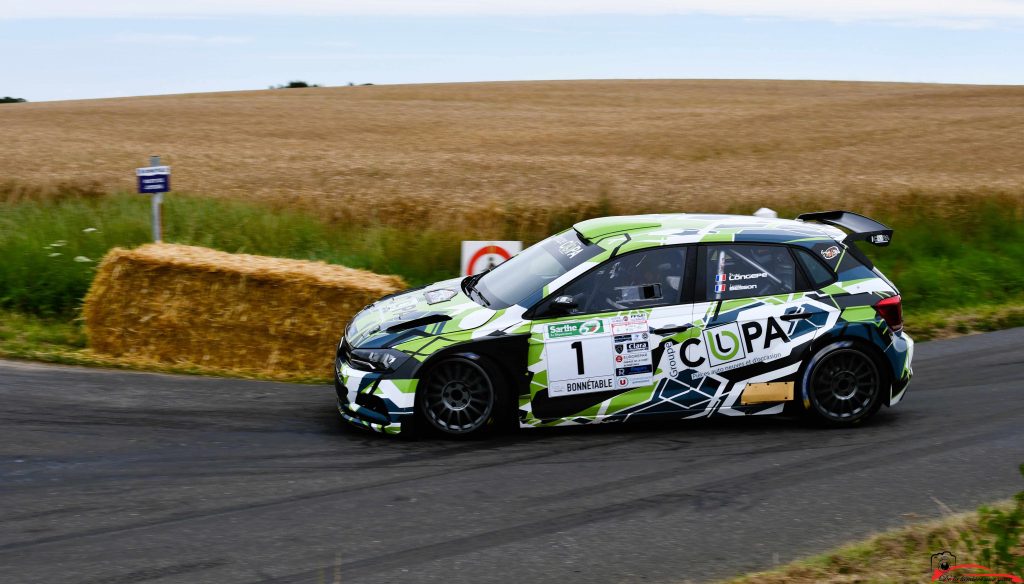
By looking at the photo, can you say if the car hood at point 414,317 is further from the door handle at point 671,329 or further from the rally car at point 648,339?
the door handle at point 671,329

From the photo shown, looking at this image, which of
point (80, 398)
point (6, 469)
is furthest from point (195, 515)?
point (80, 398)

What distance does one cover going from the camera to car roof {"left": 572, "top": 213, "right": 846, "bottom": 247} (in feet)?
27.6

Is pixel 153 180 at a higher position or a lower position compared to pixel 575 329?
higher

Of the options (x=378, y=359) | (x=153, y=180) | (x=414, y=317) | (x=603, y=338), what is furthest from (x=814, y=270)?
(x=153, y=180)

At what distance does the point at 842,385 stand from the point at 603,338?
6.77ft

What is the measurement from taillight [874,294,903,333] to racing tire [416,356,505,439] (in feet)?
10.3

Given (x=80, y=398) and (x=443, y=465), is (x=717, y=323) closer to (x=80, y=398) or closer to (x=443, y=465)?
(x=443, y=465)

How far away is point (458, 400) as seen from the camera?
7977 mm

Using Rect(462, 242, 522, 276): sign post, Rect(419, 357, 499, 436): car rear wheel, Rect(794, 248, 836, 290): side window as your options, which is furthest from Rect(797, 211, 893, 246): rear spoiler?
Rect(419, 357, 499, 436): car rear wheel

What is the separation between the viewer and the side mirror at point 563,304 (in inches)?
313

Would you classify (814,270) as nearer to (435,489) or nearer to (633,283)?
(633,283)

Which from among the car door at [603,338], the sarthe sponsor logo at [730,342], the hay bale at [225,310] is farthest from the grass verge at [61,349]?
the sarthe sponsor logo at [730,342]

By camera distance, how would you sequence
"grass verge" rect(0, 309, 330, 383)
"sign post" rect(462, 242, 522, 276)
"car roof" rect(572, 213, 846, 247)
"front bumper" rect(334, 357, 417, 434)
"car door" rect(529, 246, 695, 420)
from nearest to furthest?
"front bumper" rect(334, 357, 417, 434), "car door" rect(529, 246, 695, 420), "car roof" rect(572, 213, 846, 247), "grass verge" rect(0, 309, 330, 383), "sign post" rect(462, 242, 522, 276)

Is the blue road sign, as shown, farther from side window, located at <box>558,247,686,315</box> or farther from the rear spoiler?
the rear spoiler
